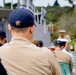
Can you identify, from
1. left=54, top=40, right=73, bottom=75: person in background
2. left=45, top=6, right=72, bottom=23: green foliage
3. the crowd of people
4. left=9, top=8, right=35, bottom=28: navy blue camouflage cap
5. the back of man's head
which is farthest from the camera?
left=45, top=6, right=72, bottom=23: green foliage

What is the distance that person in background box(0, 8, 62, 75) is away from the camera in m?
3.09

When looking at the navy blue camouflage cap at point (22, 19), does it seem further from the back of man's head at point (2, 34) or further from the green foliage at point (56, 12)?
the green foliage at point (56, 12)

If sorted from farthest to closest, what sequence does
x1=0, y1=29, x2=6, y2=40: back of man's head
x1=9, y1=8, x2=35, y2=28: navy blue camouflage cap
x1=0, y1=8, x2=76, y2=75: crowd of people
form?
1. x1=0, y1=29, x2=6, y2=40: back of man's head
2. x1=9, y1=8, x2=35, y2=28: navy blue camouflage cap
3. x1=0, y1=8, x2=76, y2=75: crowd of people

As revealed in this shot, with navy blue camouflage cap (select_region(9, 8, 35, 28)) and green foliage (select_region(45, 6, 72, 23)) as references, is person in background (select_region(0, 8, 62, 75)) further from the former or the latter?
green foliage (select_region(45, 6, 72, 23))

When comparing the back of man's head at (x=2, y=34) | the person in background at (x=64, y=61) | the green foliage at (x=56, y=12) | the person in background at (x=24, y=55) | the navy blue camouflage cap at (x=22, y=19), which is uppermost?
the navy blue camouflage cap at (x=22, y=19)

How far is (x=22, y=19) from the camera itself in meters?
3.22

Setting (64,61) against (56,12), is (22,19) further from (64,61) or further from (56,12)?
Result: (56,12)

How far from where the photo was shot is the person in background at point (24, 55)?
10.2 ft

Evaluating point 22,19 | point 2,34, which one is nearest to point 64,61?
point 2,34

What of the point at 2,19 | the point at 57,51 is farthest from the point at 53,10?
the point at 57,51

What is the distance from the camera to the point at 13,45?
125 inches

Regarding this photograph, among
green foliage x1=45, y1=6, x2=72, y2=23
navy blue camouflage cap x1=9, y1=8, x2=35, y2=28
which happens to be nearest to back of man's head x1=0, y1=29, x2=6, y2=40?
navy blue camouflage cap x1=9, y1=8, x2=35, y2=28

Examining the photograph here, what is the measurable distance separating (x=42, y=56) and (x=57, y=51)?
17.6 ft

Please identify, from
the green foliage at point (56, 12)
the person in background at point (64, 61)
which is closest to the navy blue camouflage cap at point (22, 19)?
the person in background at point (64, 61)
